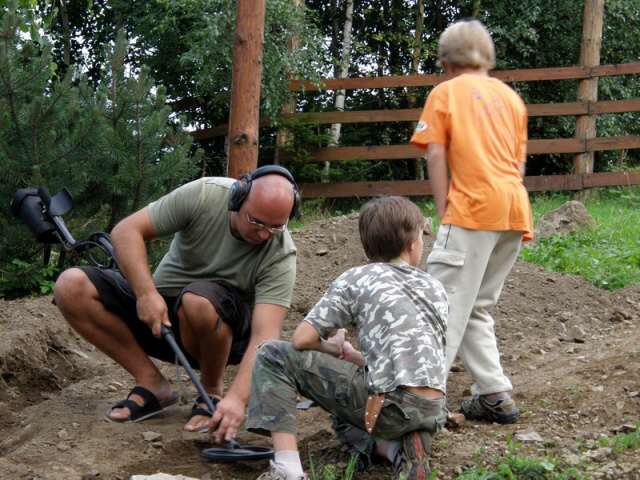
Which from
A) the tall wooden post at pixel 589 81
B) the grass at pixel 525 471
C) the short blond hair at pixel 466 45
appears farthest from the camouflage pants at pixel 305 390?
the tall wooden post at pixel 589 81

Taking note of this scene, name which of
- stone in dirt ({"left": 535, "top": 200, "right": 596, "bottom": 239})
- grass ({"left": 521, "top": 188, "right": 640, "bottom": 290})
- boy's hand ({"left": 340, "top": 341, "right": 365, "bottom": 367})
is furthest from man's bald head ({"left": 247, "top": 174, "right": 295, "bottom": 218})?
stone in dirt ({"left": 535, "top": 200, "right": 596, "bottom": 239})

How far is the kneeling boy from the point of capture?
328 cm

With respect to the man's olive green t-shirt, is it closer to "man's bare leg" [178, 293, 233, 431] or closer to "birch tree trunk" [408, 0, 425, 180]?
"man's bare leg" [178, 293, 233, 431]

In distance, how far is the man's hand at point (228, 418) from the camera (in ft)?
12.3

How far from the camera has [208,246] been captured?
14.4ft

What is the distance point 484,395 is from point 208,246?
4.61ft

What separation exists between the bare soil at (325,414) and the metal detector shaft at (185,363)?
0.58 ft

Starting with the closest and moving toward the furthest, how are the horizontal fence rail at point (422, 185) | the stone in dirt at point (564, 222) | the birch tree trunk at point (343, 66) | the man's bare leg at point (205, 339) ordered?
the man's bare leg at point (205, 339) → the stone in dirt at point (564, 222) → the horizontal fence rail at point (422, 185) → the birch tree trunk at point (343, 66)

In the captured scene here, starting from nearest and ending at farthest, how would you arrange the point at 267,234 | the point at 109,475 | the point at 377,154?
the point at 109,475
the point at 267,234
the point at 377,154

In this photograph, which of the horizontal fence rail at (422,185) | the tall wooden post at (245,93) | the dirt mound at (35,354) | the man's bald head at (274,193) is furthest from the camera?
the horizontal fence rail at (422,185)

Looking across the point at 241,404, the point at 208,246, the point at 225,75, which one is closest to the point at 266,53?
the point at 225,75

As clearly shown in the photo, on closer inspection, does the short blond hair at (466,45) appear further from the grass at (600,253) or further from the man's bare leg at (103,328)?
the grass at (600,253)

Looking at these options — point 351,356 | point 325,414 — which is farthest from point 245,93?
point 351,356

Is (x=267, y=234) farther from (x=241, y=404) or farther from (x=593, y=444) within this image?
(x=593, y=444)
